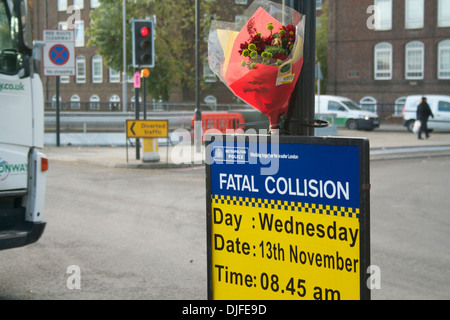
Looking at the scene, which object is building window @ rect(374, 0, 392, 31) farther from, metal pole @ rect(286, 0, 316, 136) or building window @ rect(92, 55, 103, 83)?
metal pole @ rect(286, 0, 316, 136)

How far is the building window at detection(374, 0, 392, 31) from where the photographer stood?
146 ft

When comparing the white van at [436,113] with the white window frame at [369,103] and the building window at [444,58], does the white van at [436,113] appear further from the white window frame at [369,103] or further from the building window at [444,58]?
the building window at [444,58]

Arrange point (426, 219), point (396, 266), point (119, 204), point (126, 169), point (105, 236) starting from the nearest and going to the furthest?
point (396, 266) < point (105, 236) < point (426, 219) < point (119, 204) < point (126, 169)

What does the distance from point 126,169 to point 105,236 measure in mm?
8454

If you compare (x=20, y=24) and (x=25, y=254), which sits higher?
(x=20, y=24)

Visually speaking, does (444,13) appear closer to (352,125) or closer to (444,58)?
(444,58)

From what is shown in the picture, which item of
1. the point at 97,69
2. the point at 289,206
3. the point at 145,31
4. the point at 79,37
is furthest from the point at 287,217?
the point at 79,37

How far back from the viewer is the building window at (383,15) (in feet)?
146

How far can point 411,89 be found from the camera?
4434cm

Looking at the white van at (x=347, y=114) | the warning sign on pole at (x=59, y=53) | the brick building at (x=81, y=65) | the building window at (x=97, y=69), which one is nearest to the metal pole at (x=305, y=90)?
the warning sign on pole at (x=59, y=53)

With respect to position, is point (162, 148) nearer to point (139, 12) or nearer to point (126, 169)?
point (126, 169)

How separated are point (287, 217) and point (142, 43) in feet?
50.3
